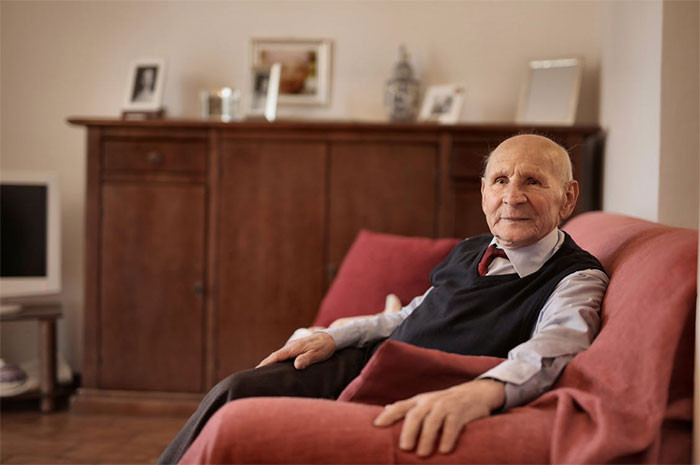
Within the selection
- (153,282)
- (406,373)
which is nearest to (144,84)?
(153,282)

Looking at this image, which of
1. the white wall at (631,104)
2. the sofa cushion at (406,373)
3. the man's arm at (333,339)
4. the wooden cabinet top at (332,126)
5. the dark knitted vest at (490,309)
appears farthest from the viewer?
the wooden cabinet top at (332,126)

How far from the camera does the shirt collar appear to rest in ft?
5.44

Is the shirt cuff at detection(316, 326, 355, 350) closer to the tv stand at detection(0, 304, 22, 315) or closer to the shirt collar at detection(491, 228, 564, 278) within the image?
the shirt collar at detection(491, 228, 564, 278)

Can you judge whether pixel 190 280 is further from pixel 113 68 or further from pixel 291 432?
pixel 291 432

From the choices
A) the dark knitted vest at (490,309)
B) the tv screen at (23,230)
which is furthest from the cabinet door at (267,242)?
the dark knitted vest at (490,309)

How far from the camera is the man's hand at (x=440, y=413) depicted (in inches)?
45.9

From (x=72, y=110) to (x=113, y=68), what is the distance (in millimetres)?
309

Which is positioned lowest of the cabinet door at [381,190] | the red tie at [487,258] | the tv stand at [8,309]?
the tv stand at [8,309]

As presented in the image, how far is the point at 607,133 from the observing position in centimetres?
332

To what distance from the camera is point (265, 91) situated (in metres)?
3.74

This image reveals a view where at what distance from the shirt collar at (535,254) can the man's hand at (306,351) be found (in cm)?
46

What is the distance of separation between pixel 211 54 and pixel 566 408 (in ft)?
10.3

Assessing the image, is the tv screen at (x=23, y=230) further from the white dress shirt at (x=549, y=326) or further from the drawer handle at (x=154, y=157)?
the white dress shirt at (x=549, y=326)

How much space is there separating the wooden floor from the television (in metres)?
0.56
